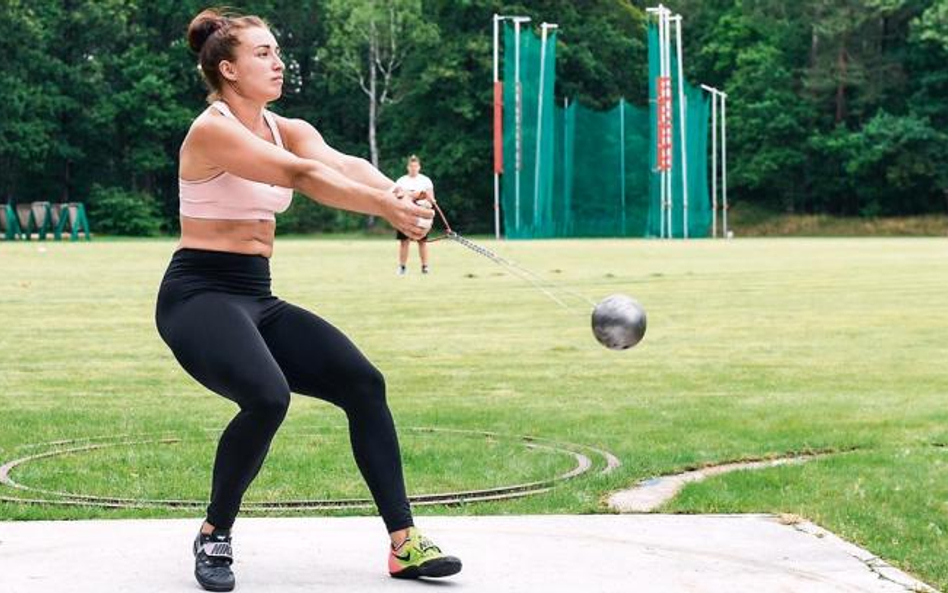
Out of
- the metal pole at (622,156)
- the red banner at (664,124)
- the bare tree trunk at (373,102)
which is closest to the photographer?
the red banner at (664,124)

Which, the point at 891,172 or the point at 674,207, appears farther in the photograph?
the point at 891,172

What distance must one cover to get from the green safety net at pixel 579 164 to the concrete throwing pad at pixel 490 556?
5767cm

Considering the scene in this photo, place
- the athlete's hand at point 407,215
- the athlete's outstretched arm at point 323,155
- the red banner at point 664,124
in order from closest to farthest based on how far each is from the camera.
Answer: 1. the athlete's hand at point 407,215
2. the athlete's outstretched arm at point 323,155
3. the red banner at point 664,124

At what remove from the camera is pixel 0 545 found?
5961mm

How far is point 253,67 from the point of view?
5.49m

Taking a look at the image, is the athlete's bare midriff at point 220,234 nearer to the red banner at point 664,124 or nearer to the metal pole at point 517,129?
the red banner at point 664,124

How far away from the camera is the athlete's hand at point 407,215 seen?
5.01 meters

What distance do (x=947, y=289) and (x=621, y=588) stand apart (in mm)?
20721

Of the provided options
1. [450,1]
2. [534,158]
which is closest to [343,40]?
[450,1]

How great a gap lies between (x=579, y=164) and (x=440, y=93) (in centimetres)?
1476

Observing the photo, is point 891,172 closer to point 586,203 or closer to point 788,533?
point 586,203

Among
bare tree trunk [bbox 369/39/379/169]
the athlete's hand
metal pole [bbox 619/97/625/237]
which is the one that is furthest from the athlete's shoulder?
bare tree trunk [bbox 369/39/379/169]

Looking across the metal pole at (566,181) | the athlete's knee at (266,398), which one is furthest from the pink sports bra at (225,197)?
the metal pole at (566,181)

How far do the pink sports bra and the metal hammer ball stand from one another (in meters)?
1.72
